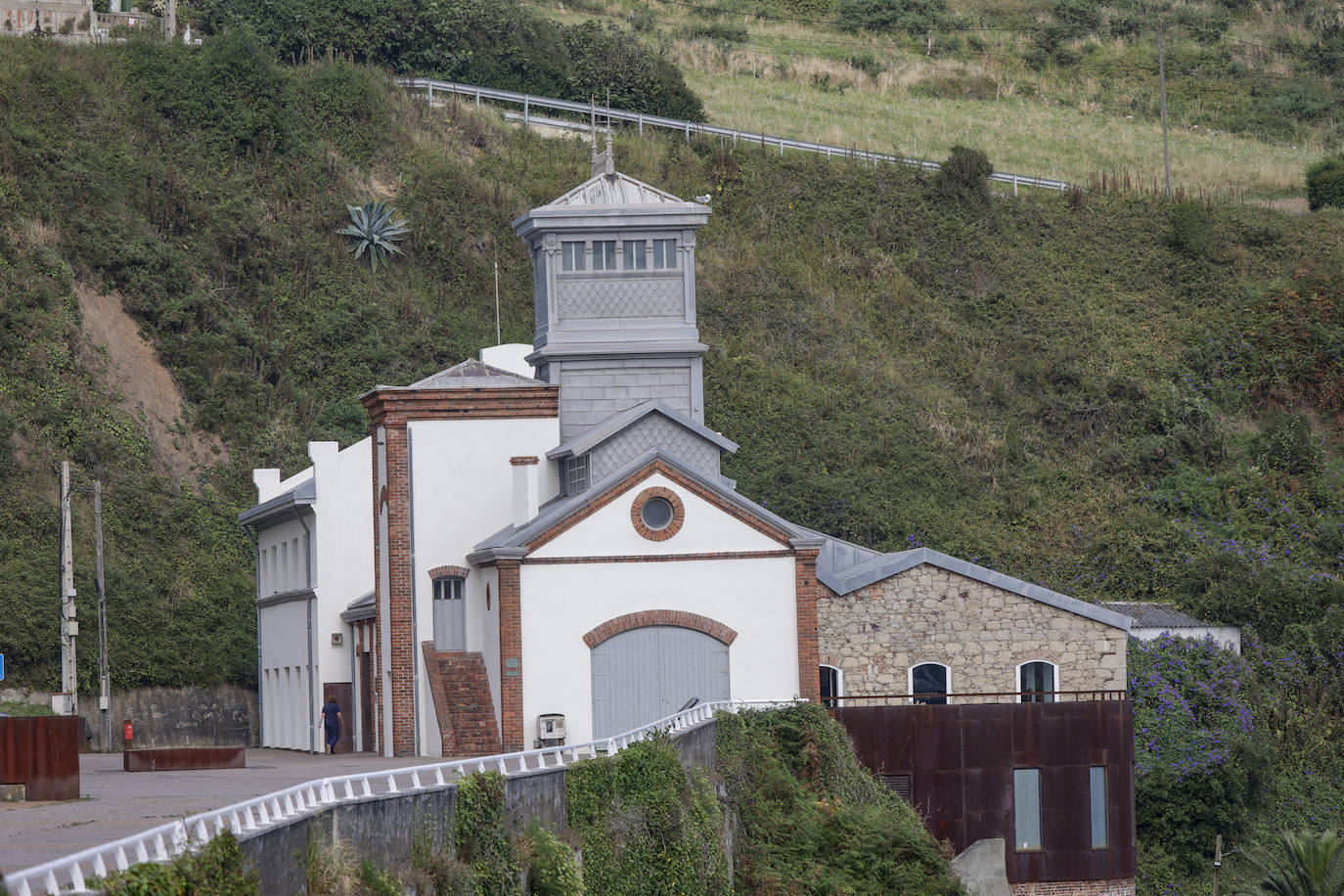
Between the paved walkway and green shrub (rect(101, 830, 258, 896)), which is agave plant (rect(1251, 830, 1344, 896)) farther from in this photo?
green shrub (rect(101, 830, 258, 896))

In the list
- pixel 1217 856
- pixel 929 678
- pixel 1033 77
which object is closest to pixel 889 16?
pixel 1033 77

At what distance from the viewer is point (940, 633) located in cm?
3133

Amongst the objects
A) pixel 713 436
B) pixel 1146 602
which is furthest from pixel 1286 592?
pixel 713 436

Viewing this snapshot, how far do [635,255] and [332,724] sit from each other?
10.2m

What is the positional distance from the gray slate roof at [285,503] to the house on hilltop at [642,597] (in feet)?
9.94

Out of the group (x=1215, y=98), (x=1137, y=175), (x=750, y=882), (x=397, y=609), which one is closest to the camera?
(x=750, y=882)

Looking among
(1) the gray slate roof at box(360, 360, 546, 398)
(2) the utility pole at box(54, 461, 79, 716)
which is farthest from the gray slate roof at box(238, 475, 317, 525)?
(1) the gray slate roof at box(360, 360, 546, 398)

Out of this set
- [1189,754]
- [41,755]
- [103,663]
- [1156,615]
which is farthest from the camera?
[1156,615]

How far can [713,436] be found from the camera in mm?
31016

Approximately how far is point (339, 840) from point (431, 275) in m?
43.0

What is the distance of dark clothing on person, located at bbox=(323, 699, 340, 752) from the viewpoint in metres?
33.8

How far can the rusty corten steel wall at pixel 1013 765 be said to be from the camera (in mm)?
30141

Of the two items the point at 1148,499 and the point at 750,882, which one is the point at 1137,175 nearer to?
the point at 1148,499

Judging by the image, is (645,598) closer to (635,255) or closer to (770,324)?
(635,255)
